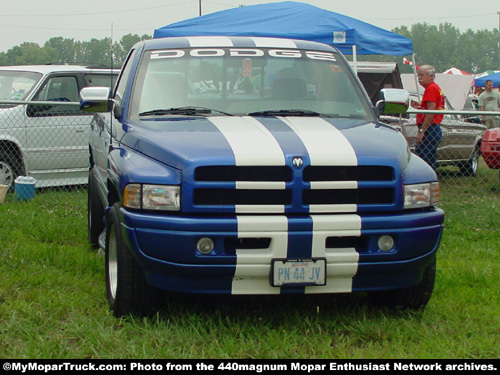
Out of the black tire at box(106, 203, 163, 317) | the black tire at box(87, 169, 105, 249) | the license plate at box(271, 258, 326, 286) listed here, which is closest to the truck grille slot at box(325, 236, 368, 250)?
the license plate at box(271, 258, 326, 286)

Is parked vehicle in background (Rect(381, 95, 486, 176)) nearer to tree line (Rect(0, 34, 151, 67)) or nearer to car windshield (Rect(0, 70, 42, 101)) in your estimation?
car windshield (Rect(0, 70, 42, 101))

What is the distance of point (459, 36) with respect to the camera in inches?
5600

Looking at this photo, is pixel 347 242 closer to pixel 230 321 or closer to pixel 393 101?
pixel 230 321

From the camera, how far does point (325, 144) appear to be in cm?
413

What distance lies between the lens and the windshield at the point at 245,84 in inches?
194

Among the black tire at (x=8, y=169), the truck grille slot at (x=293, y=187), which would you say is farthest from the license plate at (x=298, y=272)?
the black tire at (x=8, y=169)

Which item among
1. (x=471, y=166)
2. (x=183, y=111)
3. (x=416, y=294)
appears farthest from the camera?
(x=471, y=166)

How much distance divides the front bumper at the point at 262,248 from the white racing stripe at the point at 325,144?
1.00 ft

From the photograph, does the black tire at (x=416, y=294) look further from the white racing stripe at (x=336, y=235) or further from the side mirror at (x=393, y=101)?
the side mirror at (x=393, y=101)

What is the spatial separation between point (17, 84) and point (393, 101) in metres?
6.56

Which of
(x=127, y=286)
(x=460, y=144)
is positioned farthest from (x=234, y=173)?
(x=460, y=144)
